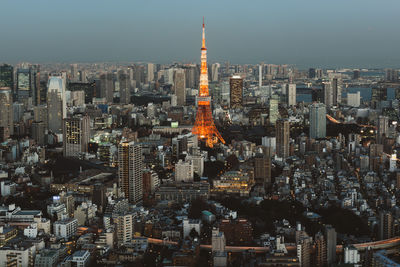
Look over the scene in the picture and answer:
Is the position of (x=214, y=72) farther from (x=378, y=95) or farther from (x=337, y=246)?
(x=337, y=246)

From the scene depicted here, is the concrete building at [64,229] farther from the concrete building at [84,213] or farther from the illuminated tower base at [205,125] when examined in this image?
the illuminated tower base at [205,125]

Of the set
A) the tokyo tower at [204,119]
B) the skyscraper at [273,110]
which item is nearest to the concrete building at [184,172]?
the tokyo tower at [204,119]

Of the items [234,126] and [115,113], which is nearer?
[234,126]

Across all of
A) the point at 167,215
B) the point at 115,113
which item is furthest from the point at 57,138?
the point at 167,215

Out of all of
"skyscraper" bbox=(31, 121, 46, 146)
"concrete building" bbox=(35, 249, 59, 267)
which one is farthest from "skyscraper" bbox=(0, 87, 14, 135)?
"concrete building" bbox=(35, 249, 59, 267)

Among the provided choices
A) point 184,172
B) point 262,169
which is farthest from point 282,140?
point 184,172

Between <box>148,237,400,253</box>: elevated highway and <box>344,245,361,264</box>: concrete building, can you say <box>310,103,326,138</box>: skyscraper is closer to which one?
<box>148,237,400,253</box>: elevated highway

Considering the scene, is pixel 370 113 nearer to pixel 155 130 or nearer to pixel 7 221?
pixel 155 130
